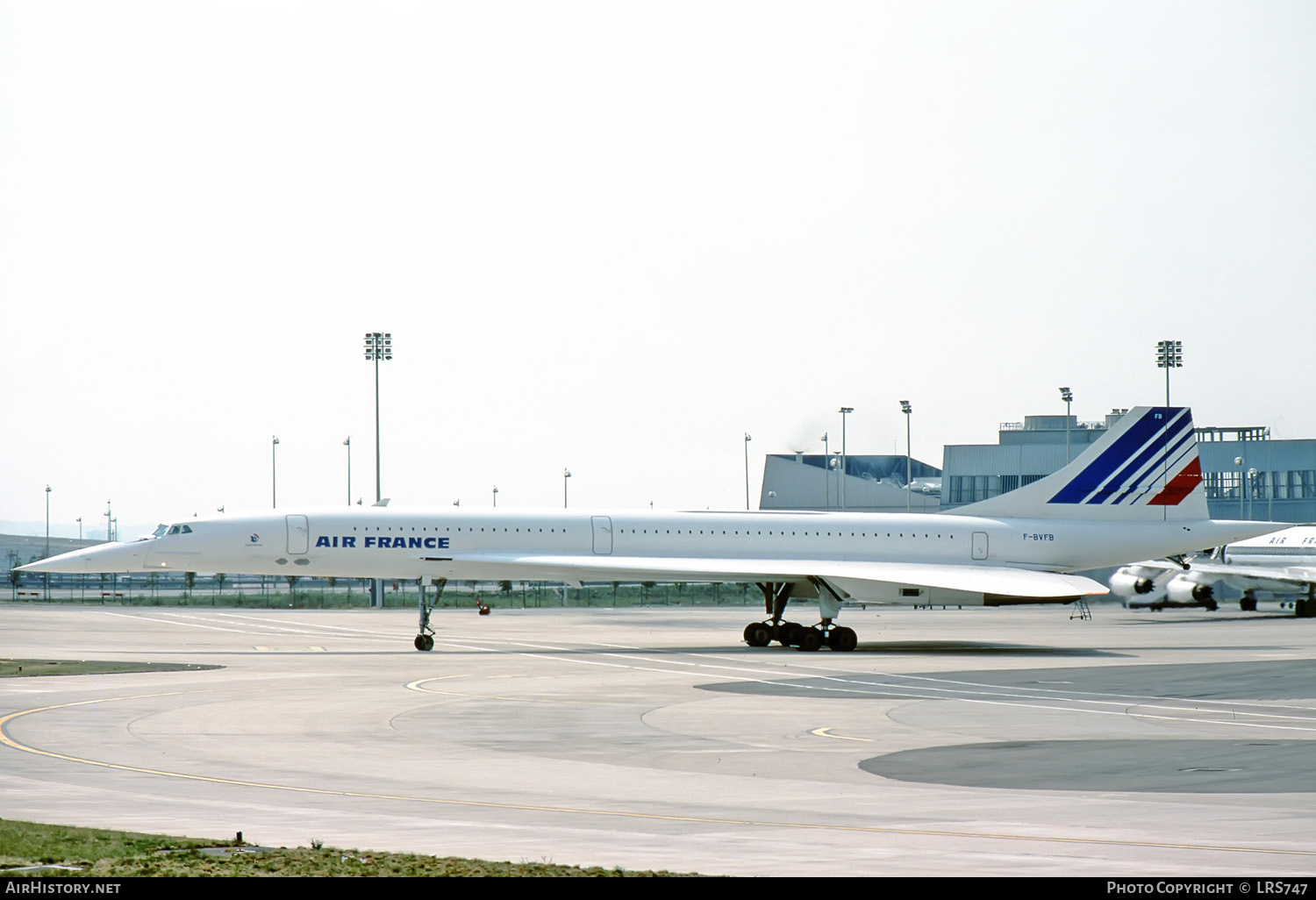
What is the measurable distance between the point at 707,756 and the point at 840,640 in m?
20.3

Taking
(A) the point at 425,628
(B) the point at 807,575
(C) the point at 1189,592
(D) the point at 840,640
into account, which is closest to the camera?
(A) the point at 425,628

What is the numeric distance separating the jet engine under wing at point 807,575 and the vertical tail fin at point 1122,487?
3.89 meters

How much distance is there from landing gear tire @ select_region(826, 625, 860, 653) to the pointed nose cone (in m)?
16.7

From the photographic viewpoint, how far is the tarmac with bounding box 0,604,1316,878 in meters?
10.5

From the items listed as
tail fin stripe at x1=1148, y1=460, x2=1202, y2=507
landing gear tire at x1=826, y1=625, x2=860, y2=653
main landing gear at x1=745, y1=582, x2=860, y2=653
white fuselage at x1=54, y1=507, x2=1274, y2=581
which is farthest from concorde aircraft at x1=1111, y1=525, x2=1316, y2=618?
landing gear tire at x1=826, y1=625, x2=860, y2=653

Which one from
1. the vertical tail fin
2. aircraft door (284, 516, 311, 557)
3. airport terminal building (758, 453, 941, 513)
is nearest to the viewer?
aircraft door (284, 516, 311, 557)

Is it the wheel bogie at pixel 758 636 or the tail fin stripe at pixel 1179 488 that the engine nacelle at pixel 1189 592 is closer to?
the tail fin stripe at pixel 1179 488

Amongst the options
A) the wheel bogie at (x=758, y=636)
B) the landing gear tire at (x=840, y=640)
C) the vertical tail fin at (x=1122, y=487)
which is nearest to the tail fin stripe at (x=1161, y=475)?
the vertical tail fin at (x=1122, y=487)

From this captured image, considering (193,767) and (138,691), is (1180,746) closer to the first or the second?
(193,767)

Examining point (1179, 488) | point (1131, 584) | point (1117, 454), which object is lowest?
point (1131, 584)

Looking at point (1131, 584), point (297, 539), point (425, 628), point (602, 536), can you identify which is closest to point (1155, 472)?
point (602, 536)

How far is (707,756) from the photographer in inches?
642

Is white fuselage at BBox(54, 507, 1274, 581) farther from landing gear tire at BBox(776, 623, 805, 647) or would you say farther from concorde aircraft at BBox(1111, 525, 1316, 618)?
concorde aircraft at BBox(1111, 525, 1316, 618)

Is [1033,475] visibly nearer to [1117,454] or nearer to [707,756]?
[1117,454]
